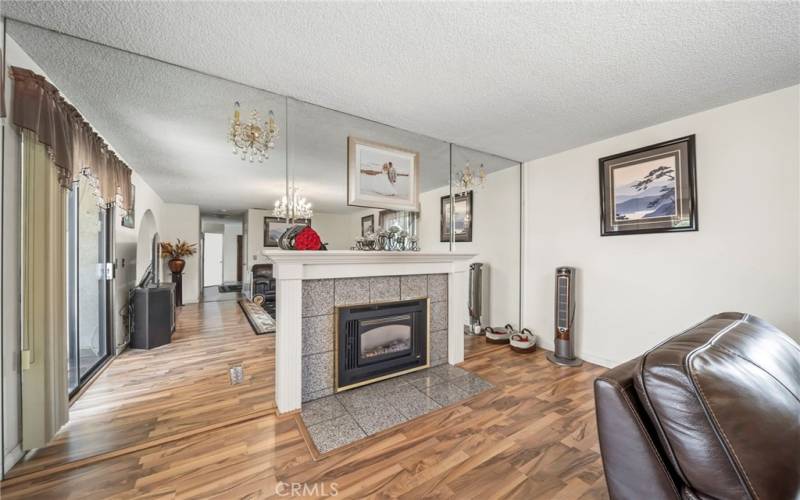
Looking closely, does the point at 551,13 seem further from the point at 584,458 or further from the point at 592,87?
the point at 584,458

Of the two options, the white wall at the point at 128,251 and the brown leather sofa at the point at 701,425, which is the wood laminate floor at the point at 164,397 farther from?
the brown leather sofa at the point at 701,425

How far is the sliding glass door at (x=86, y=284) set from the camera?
230 centimetres

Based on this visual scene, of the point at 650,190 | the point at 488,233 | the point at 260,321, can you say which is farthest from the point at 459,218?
the point at 260,321

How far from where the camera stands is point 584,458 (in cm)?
166

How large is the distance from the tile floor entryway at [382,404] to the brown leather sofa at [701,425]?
4.73 feet

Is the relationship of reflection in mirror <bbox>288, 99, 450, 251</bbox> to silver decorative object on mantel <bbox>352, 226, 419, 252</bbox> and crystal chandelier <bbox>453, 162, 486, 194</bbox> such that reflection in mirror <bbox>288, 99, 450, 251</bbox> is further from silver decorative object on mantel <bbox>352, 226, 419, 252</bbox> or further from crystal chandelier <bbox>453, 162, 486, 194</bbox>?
crystal chandelier <bbox>453, 162, 486, 194</bbox>

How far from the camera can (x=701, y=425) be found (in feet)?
2.26

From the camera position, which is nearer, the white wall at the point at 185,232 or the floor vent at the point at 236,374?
the floor vent at the point at 236,374

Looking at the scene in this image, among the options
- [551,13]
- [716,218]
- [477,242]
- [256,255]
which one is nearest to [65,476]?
[256,255]

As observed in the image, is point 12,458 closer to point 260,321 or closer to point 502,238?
point 260,321

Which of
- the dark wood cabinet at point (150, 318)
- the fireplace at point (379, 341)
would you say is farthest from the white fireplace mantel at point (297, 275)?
the dark wood cabinet at point (150, 318)

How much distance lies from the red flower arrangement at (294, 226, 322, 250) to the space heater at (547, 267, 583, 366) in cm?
258

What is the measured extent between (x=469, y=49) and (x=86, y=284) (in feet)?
12.3

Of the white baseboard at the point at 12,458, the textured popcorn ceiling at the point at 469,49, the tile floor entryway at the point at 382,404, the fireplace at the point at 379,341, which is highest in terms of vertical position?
the textured popcorn ceiling at the point at 469,49
